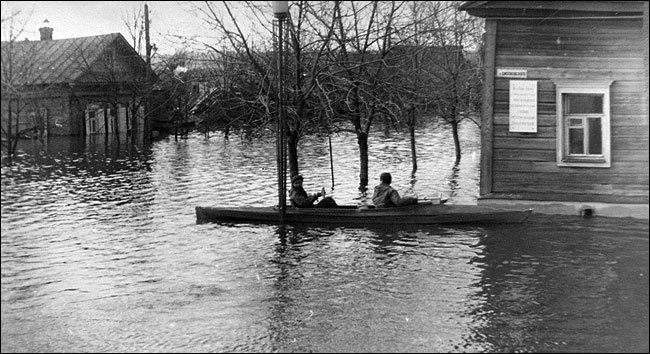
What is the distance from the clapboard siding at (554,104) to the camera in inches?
389

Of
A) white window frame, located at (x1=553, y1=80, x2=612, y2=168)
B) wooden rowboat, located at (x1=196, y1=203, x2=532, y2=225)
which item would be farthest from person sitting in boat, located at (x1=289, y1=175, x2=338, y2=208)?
white window frame, located at (x1=553, y1=80, x2=612, y2=168)

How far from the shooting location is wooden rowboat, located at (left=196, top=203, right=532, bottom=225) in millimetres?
13734

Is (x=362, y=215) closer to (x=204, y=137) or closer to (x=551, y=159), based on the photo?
(x=551, y=159)

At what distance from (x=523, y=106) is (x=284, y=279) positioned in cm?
616

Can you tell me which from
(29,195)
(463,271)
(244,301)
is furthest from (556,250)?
(29,195)

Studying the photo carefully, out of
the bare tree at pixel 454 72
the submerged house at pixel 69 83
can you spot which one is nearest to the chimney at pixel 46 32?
the submerged house at pixel 69 83

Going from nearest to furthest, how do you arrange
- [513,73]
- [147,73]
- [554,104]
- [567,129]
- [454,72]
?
[147,73] → [567,129] → [554,104] → [513,73] → [454,72]

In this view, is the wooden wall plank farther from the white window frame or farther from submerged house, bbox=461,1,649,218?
the white window frame

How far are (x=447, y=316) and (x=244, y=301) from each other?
236 cm

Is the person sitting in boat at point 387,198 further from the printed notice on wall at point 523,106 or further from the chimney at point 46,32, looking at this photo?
the chimney at point 46,32

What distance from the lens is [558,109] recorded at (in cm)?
1277

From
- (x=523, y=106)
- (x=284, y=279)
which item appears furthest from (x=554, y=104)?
(x=284, y=279)

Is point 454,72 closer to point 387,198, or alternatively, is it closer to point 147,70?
point 387,198

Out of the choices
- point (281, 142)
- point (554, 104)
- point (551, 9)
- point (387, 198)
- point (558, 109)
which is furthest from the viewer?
point (387, 198)
